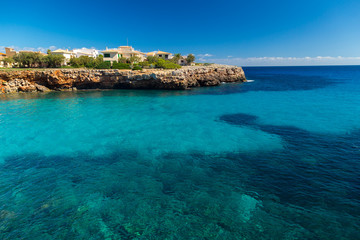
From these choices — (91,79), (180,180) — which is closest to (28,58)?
(91,79)

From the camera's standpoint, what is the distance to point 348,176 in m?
10.3

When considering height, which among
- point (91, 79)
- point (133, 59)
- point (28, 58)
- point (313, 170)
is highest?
point (133, 59)

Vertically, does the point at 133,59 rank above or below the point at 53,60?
above

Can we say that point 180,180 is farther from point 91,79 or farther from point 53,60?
point 53,60

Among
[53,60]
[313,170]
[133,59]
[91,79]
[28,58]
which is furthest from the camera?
[133,59]

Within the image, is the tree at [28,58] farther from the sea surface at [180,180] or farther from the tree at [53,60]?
the sea surface at [180,180]

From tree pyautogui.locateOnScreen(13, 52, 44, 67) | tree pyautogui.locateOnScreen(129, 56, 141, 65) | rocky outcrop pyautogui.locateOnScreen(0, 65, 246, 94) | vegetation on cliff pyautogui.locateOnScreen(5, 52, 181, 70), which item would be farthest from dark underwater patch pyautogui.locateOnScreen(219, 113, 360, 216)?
tree pyautogui.locateOnScreen(13, 52, 44, 67)

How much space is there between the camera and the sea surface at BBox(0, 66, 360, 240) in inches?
284

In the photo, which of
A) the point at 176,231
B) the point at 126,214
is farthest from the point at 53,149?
the point at 176,231

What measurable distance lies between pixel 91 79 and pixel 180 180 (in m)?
41.9

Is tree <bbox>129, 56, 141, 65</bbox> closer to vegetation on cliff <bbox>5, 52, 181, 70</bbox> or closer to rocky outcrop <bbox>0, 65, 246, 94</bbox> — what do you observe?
vegetation on cliff <bbox>5, 52, 181, 70</bbox>

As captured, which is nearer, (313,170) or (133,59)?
(313,170)

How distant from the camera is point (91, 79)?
4459cm

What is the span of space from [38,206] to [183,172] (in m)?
6.77
